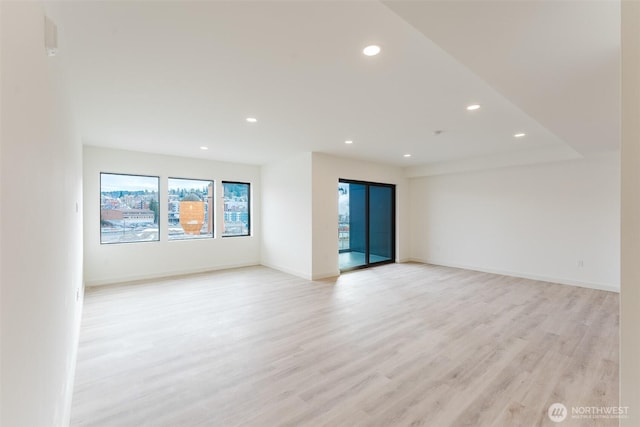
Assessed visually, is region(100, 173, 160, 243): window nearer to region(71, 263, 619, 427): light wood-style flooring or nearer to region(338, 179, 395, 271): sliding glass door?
region(71, 263, 619, 427): light wood-style flooring

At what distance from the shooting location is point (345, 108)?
326cm

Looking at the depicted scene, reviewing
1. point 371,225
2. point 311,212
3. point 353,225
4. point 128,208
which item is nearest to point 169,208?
point 128,208

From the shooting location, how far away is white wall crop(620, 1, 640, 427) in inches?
33.9

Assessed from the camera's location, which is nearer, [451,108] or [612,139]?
[451,108]

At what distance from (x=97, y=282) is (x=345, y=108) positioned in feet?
17.3

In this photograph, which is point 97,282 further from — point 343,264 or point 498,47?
point 498,47

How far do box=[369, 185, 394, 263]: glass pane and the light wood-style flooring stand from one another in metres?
2.89

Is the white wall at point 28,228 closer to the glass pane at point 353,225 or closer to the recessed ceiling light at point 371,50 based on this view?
the recessed ceiling light at point 371,50

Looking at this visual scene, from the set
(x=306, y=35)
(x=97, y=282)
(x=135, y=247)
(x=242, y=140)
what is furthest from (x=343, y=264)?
(x=306, y=35)

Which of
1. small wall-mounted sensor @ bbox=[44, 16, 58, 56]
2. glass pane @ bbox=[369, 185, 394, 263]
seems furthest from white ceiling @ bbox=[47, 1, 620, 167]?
glass pane @ bbox=[369, 185, 394, 263]

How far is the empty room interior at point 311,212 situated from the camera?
1306 millimetres

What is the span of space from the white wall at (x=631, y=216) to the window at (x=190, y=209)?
6.54 m

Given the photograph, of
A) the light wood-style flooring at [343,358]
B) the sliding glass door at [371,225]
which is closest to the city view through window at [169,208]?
the light wood-style flooring at [343,358]

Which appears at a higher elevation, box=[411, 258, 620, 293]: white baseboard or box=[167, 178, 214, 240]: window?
box=[167, 178, 214, 240]: window
